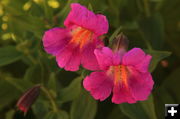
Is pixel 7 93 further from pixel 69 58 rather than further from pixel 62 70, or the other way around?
pixel 69 58

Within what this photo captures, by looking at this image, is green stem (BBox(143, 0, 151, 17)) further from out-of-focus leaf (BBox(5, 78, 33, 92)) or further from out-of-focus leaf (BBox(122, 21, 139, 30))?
out-of-focus leaf (BBox(5, 78, 33, 92))

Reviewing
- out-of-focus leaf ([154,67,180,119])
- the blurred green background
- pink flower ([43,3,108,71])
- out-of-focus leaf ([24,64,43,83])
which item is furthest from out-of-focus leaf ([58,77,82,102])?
out-of-focus leaf ([154,67,180,119])

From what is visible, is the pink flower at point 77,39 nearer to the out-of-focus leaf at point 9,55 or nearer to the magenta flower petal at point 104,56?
the magenta flower petal at point 104,56

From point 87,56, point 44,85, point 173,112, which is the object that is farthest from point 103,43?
point 44,85

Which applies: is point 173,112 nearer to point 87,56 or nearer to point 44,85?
point 87,56

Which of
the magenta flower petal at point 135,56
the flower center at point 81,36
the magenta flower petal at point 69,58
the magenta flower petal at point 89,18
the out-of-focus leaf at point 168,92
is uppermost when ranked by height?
the magenta flower petal at point 89,18

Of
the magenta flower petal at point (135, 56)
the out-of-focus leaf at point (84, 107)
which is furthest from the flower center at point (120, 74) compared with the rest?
the out-of-focus leaf at point (84, 107)
